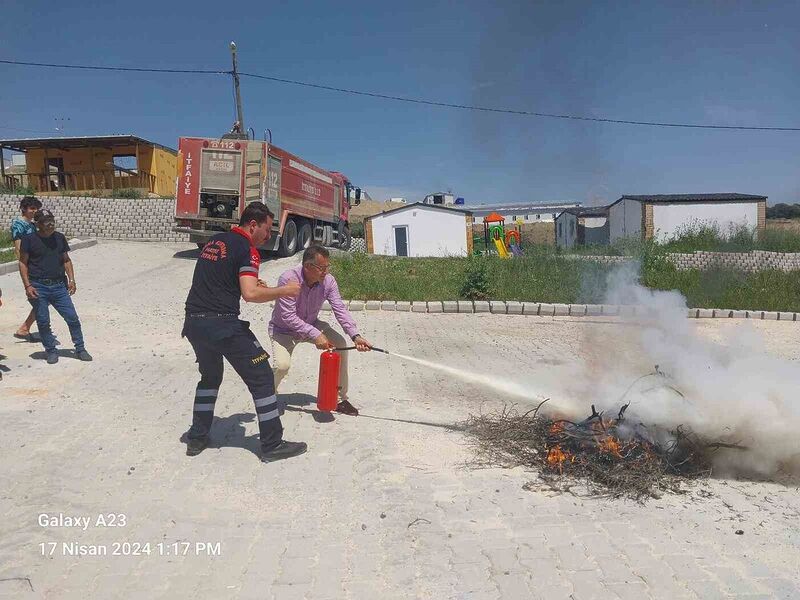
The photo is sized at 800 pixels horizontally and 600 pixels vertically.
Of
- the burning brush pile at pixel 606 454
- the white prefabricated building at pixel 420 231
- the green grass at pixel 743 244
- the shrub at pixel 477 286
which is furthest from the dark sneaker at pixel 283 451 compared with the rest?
the white prefabricated building at pixel 420 231

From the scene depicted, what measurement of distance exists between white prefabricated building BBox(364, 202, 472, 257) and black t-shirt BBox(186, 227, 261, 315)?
78.3ft

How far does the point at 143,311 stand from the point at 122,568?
7947 mm

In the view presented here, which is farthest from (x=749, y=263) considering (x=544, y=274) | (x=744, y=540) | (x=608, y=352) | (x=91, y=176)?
(x=91, y=176)

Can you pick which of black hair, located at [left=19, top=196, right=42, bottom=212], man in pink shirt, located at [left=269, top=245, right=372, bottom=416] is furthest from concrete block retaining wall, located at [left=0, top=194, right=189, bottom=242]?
man in pink shirt, located at [left=269, top=245, right=372, bottom=416]

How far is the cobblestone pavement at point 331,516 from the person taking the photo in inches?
116

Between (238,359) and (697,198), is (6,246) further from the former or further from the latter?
(697,198)

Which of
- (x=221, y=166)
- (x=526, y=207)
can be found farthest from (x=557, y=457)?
(x=526, y=207)

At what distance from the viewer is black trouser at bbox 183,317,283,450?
415 cm

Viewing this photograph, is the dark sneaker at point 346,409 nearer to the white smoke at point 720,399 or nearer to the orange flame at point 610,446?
the white smoke at point 720,399

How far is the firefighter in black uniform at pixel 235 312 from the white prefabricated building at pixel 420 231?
2379cm

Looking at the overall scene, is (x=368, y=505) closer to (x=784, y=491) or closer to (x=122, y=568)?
(x=122, y=568)

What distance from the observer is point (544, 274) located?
42.6 feet

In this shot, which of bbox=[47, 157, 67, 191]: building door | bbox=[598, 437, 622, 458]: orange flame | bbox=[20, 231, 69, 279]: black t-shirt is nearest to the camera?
bbox=[598, 437, 622, 458]: orange flame

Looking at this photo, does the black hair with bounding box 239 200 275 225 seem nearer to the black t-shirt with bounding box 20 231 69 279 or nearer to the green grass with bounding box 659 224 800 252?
the black t-shirt with bounding box 20 231 69 279
